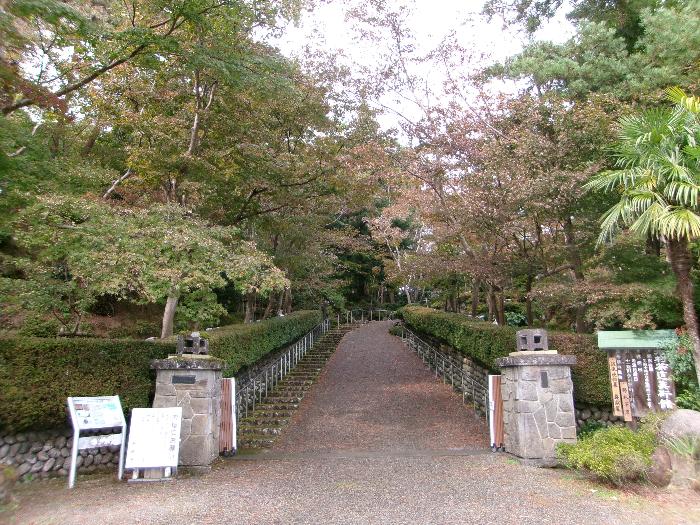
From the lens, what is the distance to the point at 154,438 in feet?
21.7

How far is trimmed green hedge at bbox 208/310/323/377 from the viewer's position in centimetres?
971

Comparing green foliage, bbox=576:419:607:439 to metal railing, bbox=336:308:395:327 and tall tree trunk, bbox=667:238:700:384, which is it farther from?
metal railing, bbox=336:308:395:327

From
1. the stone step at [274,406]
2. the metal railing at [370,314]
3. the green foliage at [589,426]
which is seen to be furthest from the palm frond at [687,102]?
the metal railing at [370,314]

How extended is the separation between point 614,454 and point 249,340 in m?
7.99

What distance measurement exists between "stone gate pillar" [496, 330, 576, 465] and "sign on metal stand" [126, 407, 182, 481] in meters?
5.12

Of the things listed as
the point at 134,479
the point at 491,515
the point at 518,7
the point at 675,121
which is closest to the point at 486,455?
the point at 491,515

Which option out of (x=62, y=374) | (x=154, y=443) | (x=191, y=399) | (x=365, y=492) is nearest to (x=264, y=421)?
(x=191, y=399)

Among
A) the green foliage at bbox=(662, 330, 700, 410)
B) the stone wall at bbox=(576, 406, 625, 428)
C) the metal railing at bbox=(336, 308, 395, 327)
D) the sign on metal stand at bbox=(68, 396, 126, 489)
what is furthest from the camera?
the metal railing at bbox=(336, 308, 395, 327)

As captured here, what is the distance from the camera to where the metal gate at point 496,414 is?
8.14 meters

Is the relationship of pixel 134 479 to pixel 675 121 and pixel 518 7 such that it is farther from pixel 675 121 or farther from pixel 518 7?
pixel 518 7

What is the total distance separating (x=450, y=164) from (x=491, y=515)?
7881mm

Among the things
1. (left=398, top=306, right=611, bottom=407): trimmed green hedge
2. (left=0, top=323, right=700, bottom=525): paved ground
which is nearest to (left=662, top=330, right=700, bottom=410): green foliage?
(left=398, top=306, right=611, bottom=407): trimmed green hedge

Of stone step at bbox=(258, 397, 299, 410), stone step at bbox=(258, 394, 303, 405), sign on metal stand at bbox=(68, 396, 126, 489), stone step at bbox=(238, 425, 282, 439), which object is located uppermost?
sign on metal stand at bbox=(68, 396, 126, 489)

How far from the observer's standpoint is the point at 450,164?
11.2m
